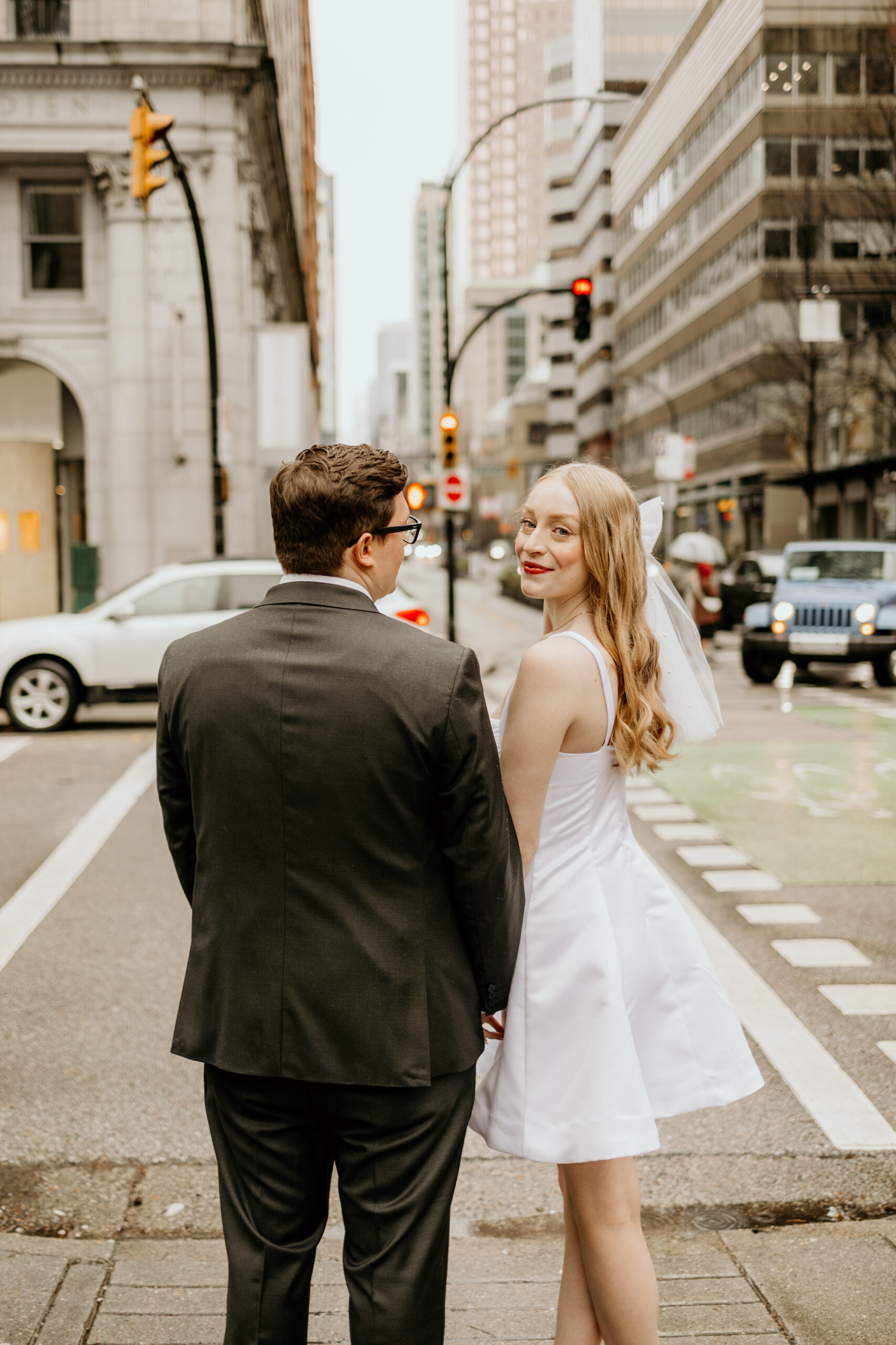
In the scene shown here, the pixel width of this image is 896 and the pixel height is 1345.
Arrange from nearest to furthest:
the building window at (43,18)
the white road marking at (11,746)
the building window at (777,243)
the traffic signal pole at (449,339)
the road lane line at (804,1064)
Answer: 1. the road lane line at (804,1064)
2. the white road marking at (11,746)
3. the traffic signal pole at (449,339)
4. the building window at (43,18)
5. the building window at (777,243)

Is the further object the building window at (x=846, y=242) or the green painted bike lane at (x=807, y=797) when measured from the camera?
the building window at (x=846, y=242)

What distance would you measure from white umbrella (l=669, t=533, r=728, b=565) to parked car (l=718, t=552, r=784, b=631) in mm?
869

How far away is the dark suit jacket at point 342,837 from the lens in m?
2.03

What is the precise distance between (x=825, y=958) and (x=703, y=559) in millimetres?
21806

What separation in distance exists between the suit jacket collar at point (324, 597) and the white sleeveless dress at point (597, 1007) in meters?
0.43

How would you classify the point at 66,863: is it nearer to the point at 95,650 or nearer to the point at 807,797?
the point at 807,797

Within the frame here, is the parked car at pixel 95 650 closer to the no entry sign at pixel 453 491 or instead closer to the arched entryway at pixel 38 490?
the no entry sign at pixel 453 491

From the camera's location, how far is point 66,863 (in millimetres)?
7984

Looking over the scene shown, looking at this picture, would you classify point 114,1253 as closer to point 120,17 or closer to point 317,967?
point 317,967

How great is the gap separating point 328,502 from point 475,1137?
2.77 metres

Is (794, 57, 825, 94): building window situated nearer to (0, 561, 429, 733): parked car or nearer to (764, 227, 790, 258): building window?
(764, 227, 790, 258): building window

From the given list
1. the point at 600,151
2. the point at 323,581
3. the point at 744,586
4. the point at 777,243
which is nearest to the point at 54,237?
the point at 744,586

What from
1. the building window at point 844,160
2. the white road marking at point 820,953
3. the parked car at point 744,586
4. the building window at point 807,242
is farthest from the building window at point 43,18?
the building window at point 807,242

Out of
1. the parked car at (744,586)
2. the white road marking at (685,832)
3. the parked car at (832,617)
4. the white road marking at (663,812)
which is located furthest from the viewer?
the parked car at (744,586)
